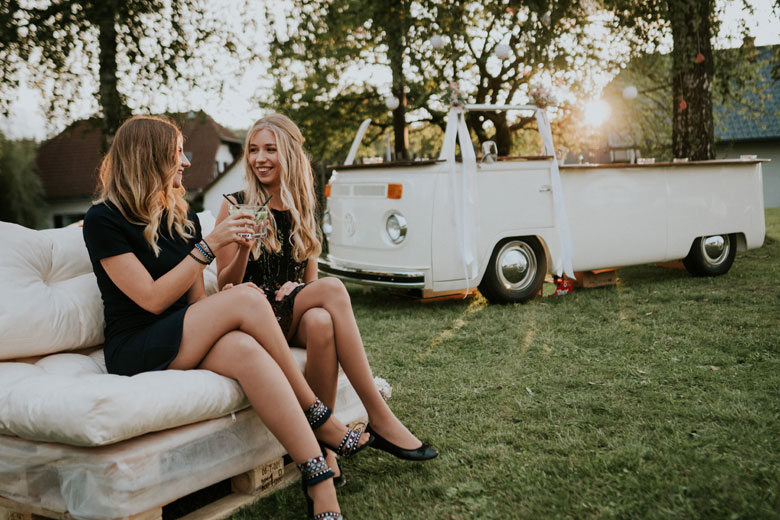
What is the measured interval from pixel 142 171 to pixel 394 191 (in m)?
3.51

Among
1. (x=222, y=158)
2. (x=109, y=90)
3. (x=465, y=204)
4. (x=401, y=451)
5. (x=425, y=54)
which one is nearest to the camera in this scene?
(x=401, y=451)

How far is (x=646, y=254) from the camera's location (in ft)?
22.8

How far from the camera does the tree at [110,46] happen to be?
8.52 metres

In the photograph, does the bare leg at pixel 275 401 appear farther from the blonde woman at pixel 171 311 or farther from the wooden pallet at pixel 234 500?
the wooden pallet at pixel 234 500

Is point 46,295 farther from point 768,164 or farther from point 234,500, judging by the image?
point 768,164

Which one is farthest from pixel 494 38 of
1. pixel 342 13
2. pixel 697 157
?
pixel 697 157

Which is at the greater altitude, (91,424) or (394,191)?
(394,191)

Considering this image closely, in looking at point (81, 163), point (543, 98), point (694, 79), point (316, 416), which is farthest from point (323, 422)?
point (81, 163)

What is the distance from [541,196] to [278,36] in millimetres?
6133

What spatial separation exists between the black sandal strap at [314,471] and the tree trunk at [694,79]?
8774mm

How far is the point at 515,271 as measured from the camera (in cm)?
634

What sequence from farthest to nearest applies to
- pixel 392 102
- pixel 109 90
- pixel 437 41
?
pixel 392 102 → pixel 437 41 → pixel 109 90

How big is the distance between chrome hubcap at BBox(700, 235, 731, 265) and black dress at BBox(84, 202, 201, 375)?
6731 millimetres

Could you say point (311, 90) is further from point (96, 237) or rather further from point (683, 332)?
point (96, 237)
